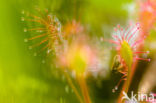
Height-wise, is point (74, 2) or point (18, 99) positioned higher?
point (74, 2)

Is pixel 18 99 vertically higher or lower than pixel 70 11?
lower

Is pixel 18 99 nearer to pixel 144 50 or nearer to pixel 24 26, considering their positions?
pixel 24 26

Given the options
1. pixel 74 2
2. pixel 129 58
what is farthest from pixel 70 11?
pixel 129 58

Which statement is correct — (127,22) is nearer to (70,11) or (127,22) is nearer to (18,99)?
(70,11)

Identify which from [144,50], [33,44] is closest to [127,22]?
[144,50]

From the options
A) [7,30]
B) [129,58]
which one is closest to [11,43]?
[7,30]
